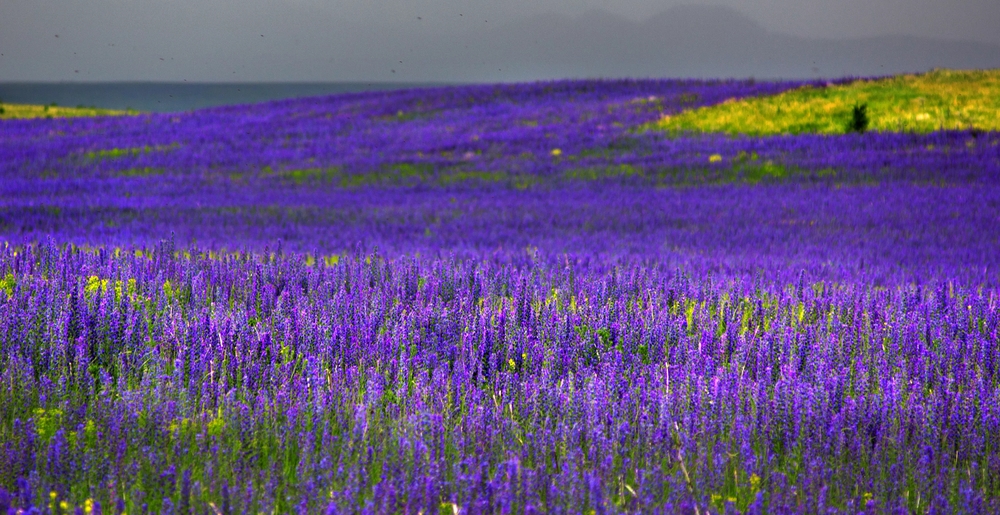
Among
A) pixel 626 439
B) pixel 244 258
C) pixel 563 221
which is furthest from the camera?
pixel 563 221

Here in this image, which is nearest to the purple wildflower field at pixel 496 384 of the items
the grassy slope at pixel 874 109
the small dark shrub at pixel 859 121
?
the small dark shrub at pixel 859 121

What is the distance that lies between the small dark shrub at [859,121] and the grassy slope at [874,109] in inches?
14.7

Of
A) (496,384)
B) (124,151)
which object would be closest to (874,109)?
(124,151)

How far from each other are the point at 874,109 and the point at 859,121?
8.74 ft

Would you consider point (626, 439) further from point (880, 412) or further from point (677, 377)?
point (880, 412)

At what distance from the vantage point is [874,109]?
70.5 feet

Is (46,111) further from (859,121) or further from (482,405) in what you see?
(482,405)

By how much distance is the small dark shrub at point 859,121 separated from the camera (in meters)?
19.3

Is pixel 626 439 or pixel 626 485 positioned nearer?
pixel 626 485

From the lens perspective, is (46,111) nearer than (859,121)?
No

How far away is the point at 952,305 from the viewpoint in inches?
203

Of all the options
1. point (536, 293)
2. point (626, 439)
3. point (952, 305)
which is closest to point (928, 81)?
point (952, 305)

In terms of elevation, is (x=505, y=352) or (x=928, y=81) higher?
(x=928, y=81)

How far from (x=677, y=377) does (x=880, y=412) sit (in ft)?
2.55
